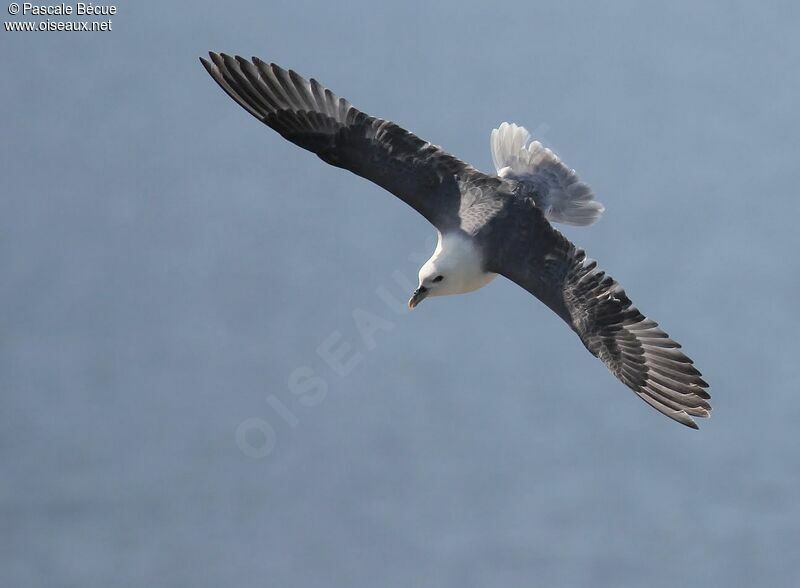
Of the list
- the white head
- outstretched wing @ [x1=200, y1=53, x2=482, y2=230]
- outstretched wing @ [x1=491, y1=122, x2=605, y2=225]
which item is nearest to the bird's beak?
the white head

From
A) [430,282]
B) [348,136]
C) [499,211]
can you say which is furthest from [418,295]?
[348,136]

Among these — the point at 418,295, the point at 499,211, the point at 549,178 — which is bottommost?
the point at 418,295

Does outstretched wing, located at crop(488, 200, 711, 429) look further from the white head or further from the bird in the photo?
the white head

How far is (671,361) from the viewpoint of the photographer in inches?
451

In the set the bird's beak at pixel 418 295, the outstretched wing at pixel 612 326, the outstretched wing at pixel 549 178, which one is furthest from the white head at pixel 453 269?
the outstretched wing at pixel 549 178

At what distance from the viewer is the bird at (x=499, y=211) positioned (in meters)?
11.4

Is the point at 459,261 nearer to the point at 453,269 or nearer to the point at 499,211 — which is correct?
the point at 453,269

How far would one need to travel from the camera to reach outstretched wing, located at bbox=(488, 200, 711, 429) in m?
11.4

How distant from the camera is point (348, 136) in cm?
1224

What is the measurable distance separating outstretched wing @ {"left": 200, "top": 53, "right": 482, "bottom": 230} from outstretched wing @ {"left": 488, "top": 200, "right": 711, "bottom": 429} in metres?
0.84

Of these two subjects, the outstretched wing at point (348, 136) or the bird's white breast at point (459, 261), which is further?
the outstretched wing at point (348, 136)

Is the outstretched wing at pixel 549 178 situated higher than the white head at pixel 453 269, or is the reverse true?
the outstretched wing at pixel 549 178

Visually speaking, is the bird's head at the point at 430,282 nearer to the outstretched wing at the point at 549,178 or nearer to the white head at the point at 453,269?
the white head at the point at 453,269

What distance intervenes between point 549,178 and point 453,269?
63.6 inches
